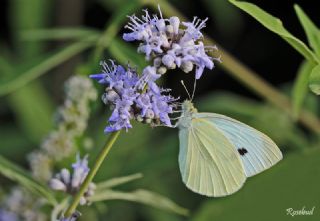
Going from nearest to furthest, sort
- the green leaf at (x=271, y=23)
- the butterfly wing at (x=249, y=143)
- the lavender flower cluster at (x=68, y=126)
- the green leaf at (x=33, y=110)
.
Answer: the green leaf at (x=271, y=23), the butterfly wing at (x=249, y=143), the lavender flower cluster at (x=68, y=126), the green leaf at (x=33, y=110)

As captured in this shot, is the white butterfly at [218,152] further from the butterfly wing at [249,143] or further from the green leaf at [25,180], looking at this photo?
the green leaf at [25,180]

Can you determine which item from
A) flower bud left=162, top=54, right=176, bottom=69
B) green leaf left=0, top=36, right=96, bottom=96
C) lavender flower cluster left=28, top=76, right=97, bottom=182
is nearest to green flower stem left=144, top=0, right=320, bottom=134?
green leaf left=0, top=36, right=96, bottom=96

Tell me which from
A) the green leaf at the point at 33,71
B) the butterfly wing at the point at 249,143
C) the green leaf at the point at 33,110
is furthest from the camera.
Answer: the green leaf at the point at 33,110

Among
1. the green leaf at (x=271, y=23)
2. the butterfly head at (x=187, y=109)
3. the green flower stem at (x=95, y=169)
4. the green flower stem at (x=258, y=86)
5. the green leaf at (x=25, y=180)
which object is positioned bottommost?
the green leaf at (x=25, y=180)

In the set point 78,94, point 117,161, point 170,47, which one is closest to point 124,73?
point 170,47

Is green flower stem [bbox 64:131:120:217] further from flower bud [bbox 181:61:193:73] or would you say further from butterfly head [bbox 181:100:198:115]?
butterfly head [bbox 181:100:198:115]

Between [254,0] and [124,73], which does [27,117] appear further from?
[124,73]

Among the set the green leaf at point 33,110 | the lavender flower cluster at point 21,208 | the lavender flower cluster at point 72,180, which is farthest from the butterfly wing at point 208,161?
the green leaf at point 33,110
